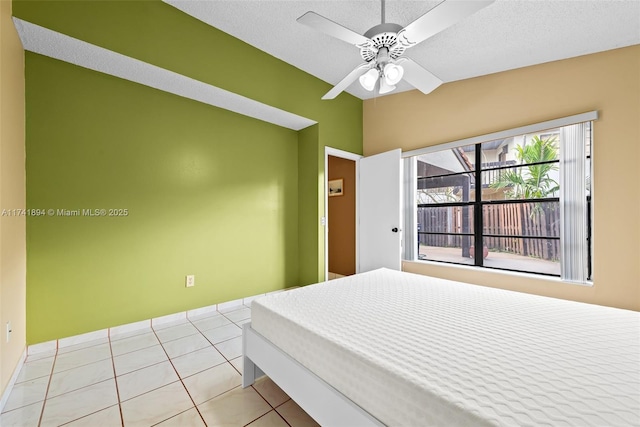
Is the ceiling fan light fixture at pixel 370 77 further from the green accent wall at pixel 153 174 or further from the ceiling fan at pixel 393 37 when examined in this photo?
the green accent wall at pixel 153 174

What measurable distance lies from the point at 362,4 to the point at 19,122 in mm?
2698

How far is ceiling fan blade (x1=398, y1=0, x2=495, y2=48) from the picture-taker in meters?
1.32

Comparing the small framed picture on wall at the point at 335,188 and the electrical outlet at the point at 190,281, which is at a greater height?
the small framed picture on wall at the point at 335,188

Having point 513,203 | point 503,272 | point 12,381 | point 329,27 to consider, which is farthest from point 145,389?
point 513,203

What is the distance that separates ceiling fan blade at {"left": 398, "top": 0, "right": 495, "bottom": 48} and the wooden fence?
2.43 m

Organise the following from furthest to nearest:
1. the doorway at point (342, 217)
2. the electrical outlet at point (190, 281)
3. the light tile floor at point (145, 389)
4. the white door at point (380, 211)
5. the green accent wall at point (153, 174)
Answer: the doorway at point (342, 217)
the white door at point (380, 211)
the electrical outlet at point (190, 281)
the green accent wall at point (153, 174)
the light tile floor at point (145, 389)

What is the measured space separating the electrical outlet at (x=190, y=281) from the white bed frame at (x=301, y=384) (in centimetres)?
139

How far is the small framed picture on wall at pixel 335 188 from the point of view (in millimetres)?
4711

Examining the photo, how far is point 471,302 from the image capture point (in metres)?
1.70

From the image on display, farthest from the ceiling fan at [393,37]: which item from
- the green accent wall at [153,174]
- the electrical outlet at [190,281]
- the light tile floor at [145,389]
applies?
the electrical outlet at [190,281]

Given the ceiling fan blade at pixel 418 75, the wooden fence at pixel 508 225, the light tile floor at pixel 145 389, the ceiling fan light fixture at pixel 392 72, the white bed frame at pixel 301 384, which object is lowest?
the light tile floor at pixel 145 389

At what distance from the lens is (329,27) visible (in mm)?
1599

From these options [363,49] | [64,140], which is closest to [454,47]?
[363,49]

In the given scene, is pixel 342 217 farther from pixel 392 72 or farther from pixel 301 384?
pixel 301 384
